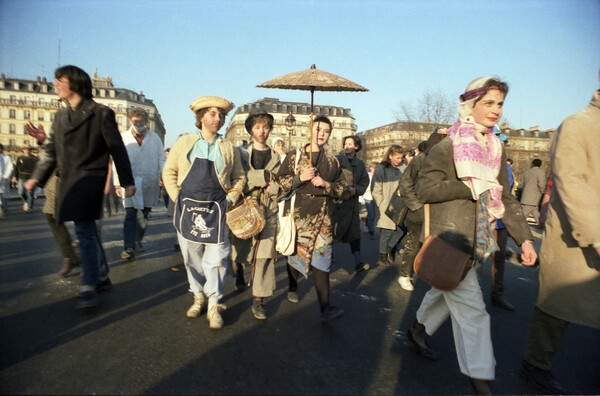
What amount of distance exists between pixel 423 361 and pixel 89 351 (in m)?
2.61

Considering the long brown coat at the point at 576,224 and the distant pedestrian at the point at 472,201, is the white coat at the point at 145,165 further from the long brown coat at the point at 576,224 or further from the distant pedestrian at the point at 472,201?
the long brown coat at the point at 576,224

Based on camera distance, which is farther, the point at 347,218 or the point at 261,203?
the point at 347,218

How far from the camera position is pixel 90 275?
11.5ft

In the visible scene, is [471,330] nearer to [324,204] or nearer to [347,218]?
[324,204]

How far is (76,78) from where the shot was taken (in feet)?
11.2

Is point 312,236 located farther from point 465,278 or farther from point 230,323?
point 465,278

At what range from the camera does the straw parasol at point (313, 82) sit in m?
3.69

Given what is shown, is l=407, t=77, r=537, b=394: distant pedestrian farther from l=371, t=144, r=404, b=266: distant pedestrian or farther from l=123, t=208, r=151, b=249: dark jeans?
l=123, t=208, r=151, b=249: dark jeans

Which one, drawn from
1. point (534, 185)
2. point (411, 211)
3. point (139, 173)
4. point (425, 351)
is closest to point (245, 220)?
point (425, 351)

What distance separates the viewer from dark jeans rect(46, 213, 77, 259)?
161 inches

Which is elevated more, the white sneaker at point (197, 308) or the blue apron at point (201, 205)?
the blue apron at point (201, 205)

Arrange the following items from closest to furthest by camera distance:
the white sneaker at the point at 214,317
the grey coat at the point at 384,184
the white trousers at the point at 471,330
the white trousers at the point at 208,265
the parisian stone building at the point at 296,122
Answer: the white trousers at the point at 471,330, the white sneaker at the point at 214,317, the white trousers at the point at 208,265, the grey coat at the point at 384,184, the parisian stone building at the point at 296,122

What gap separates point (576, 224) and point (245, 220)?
99.5 inches

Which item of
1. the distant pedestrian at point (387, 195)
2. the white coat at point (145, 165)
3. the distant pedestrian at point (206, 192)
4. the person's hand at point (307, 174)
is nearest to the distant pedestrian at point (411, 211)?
the distant pedestrian at point (387, 195)
